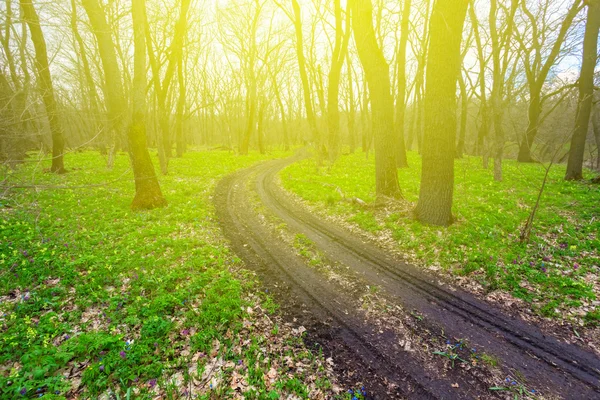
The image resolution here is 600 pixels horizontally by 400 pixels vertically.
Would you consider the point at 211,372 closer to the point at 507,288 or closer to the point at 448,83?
the point at 507,288

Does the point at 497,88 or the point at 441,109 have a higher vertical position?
the point at 497,88

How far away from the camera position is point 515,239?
6.86 metres

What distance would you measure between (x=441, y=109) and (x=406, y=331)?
5852mm

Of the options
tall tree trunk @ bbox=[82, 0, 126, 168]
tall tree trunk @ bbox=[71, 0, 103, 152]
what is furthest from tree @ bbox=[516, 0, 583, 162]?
tall tree trunk @ bbox=[71, 0, 103, 152]

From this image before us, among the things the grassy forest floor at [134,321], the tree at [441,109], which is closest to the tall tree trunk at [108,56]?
the grassy forest floor at [134,321]

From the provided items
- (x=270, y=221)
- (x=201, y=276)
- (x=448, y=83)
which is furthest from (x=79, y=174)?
(x=448, y=83)

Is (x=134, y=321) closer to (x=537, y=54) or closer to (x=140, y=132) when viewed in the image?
Answer: (x=140, y=132)

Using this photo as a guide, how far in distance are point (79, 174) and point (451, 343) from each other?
738 inches

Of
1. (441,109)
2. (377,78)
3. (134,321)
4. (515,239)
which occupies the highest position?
(377,78)

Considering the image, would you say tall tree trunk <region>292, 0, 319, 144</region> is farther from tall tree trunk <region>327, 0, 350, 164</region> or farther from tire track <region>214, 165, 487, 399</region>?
tire track <region>214, 165, 487, 399</region>

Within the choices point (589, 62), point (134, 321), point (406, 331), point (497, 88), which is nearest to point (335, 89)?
point (497, 88)

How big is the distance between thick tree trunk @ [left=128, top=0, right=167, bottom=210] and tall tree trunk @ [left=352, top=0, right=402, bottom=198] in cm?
799

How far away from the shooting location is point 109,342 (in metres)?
3.94

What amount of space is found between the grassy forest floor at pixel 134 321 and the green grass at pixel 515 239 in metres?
4.26
